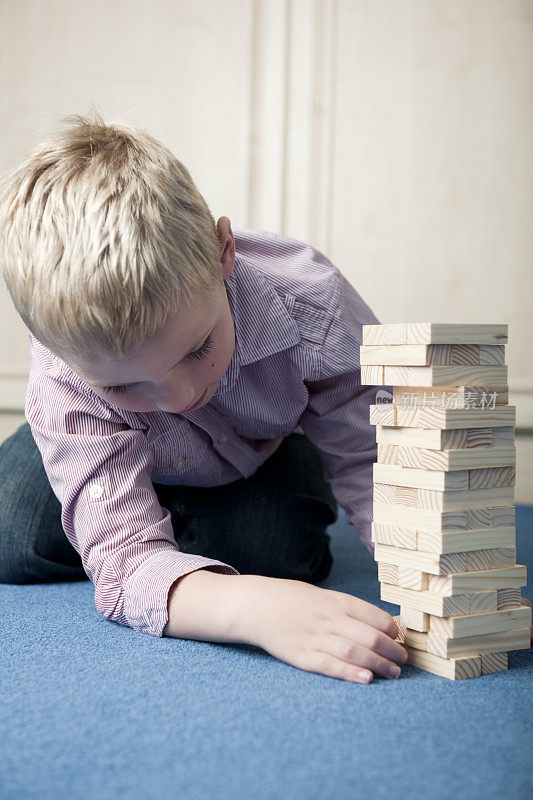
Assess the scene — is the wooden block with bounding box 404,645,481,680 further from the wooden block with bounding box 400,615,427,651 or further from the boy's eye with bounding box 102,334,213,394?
the boy's eye with bounding box 102,334,213,394

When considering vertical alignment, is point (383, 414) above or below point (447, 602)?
above

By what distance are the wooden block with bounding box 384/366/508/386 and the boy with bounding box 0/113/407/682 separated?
0.66 feet

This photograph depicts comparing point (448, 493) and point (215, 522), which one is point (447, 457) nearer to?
point (448, 493)

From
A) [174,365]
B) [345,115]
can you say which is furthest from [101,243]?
[345,115]

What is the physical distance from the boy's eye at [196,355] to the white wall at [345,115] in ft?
4.07

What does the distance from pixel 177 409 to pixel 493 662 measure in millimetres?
383

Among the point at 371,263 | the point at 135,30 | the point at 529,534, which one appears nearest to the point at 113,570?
the point at 529,534

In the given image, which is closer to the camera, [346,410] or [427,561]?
[427,561]

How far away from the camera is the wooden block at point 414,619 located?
2.28ft

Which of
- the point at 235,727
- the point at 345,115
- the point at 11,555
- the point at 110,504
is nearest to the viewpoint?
the point at 235,727

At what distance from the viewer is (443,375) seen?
0.66 metres

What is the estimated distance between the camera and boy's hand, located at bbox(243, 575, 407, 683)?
68 cm

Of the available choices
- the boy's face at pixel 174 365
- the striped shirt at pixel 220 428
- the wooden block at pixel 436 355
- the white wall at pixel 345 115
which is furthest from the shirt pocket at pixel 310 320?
the white wall at pixel 345 115

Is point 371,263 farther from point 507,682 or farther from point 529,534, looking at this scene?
point 507,682
